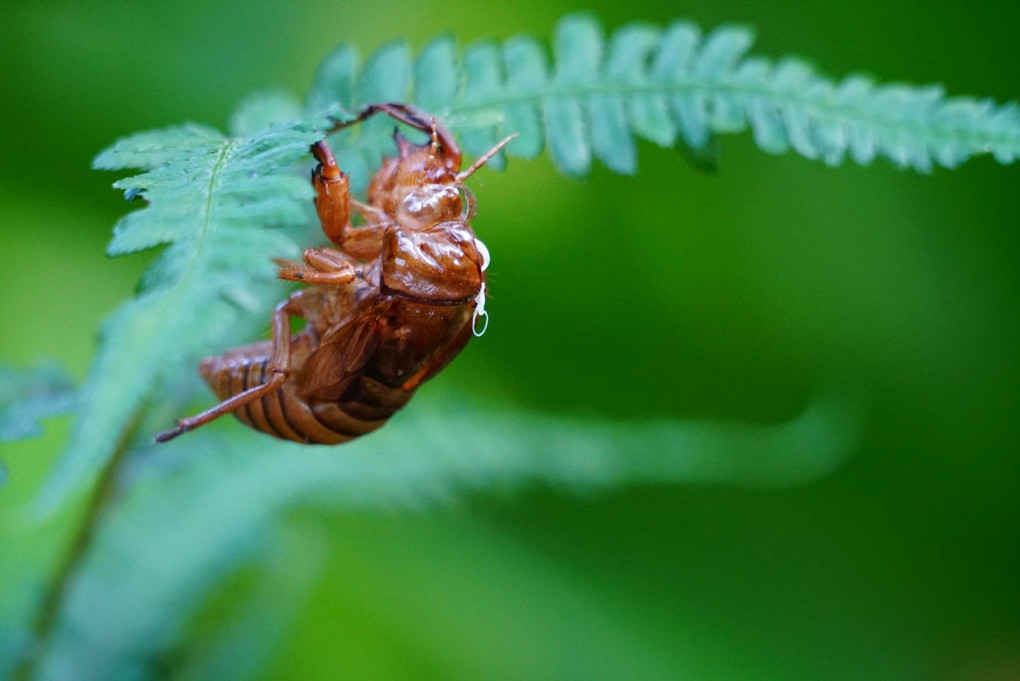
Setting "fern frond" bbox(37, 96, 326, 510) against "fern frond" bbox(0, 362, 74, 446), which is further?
"fern frond" bbox(0, 362, 74, 446)

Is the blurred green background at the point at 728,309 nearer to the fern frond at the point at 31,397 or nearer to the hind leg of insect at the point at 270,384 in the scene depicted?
the fern frond at the point at 31,397

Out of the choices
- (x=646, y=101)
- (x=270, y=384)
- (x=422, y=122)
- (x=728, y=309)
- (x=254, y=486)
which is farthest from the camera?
(x=728, y=309)

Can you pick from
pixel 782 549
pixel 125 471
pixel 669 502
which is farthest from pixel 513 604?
pixel 125 471

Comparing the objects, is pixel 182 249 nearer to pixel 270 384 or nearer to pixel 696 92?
pixel 270 384

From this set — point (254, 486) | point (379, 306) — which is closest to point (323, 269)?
point (379, 306)

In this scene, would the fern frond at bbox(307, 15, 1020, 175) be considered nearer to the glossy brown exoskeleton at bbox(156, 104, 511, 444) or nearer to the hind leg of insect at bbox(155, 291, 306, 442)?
the glossy brown exoskeleton at bbox(156, 104, 511, 444)

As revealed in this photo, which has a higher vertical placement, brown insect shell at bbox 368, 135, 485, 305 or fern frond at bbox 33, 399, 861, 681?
brown insect shell at bbox 368, 135, 485, 305

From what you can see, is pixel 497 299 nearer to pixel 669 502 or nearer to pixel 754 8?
pixel 669 502

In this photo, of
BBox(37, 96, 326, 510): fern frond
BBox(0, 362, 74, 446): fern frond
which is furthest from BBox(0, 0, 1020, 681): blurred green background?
BBox(37, 96, 326, 510): fern frond
